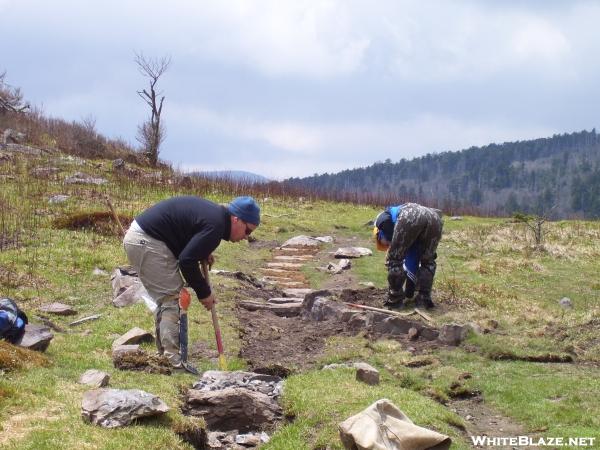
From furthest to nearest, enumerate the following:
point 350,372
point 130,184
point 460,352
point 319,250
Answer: point 130,184 < point 319,250 < point 460,352 < point 350,372

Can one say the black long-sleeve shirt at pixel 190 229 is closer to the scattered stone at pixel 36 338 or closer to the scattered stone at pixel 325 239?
the scattered stone at pixel 36 338

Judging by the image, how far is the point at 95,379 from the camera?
7543 millimetres

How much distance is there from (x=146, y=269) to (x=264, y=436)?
259 centimetres

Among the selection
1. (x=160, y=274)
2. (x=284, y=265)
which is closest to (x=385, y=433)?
(x=160, y=274)

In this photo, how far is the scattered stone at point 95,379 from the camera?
24.4 ft

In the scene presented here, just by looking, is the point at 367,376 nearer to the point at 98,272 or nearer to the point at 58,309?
the point at 58,309

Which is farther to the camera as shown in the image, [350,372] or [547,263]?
[547,263]

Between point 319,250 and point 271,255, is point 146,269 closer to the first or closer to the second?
point 271,255

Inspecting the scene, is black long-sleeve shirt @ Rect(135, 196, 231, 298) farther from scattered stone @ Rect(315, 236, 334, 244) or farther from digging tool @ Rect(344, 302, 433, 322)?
scattered stone @ Rect(315, 236, 334, 244)

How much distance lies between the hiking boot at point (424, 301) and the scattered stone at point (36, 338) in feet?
24.5

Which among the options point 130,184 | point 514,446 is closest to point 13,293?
point 514,446

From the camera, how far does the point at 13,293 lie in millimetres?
13609

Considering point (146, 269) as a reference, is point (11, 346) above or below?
below

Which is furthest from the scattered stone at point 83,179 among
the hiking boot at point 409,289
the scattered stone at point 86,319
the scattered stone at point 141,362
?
the scattered stone at point 141,362
